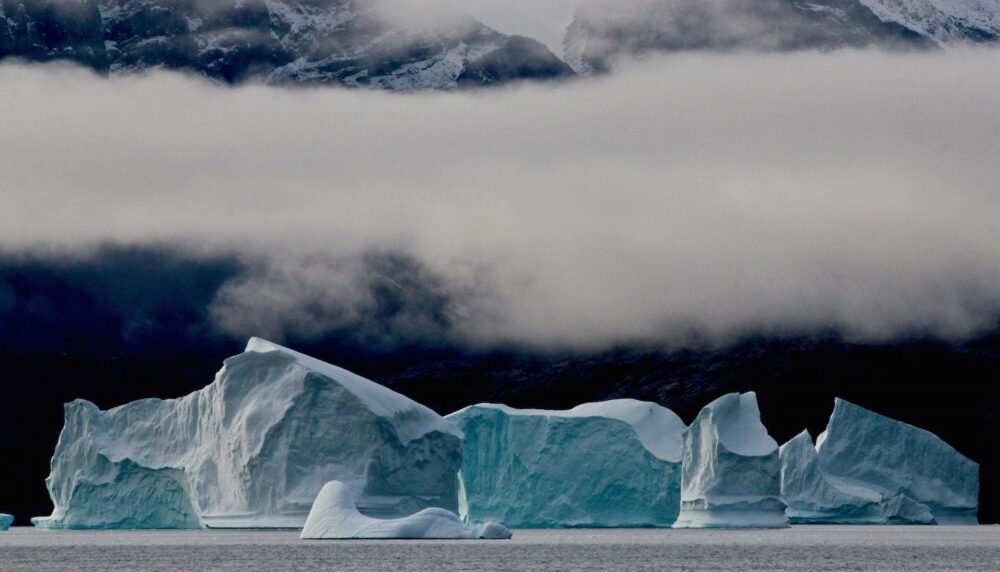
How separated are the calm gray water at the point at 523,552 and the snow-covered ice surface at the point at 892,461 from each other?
10237 millimetres

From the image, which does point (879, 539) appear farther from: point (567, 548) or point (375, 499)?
point (375, 499)

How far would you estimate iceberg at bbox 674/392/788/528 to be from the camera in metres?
52.0

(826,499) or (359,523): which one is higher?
(359,523)

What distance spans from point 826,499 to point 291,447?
24.2 m

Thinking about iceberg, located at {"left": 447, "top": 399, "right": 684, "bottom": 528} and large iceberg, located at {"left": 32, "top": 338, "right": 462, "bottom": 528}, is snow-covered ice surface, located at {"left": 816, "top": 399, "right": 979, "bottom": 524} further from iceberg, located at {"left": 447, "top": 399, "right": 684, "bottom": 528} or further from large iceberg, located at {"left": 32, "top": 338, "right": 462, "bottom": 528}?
large iceberg, located at {"left": 32, "top": 338, "right": 462, "bottom": 528}

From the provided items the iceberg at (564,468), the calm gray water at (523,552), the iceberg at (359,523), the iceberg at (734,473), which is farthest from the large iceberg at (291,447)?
the iceberg at (564,468)

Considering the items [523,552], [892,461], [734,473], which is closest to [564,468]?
[734,473]

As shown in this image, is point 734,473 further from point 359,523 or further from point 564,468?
point 359,523

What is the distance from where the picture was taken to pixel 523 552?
39.1 meters

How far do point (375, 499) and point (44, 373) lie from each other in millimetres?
85811

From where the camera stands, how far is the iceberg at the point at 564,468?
5591 centimetres

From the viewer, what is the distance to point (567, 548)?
4147 cm

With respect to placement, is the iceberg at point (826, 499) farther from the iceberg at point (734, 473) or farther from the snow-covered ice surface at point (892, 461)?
the iceberg at point (734, 473)

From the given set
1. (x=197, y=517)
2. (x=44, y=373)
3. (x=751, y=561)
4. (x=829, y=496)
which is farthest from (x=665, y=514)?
(x=44, y=373)
